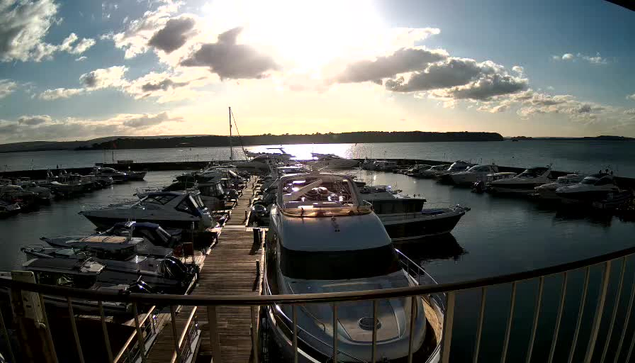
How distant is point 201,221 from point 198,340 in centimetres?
1313

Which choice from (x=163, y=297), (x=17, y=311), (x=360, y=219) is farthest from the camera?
(x=360, y=219)

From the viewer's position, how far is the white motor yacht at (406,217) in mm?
19438

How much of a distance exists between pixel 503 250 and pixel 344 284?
53.8ft

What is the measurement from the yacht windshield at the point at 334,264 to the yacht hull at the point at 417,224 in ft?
39.3

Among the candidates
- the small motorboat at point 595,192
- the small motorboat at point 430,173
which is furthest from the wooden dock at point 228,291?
the small motorboat at point 430,173

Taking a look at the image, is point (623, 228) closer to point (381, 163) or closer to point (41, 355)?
point (41, 355)

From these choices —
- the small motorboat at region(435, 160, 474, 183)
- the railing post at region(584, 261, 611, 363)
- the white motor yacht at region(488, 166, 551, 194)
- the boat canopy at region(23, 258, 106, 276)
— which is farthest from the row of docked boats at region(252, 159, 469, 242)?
the small motorboat at region(435, 160, 474, 183)

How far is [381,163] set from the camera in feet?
211

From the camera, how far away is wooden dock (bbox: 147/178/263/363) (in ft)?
23.2

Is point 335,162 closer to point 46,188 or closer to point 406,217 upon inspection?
point 46,188

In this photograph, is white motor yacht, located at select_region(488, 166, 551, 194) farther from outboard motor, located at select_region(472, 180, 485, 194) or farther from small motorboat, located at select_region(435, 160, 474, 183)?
small motorboat, located at select_region(435, 160, 474, 183)

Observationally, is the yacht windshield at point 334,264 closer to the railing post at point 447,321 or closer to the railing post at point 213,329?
the railing post at point 447,321

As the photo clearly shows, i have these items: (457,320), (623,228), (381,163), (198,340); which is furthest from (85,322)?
(381,163)

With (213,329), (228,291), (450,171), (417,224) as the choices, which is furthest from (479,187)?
(213,329)
